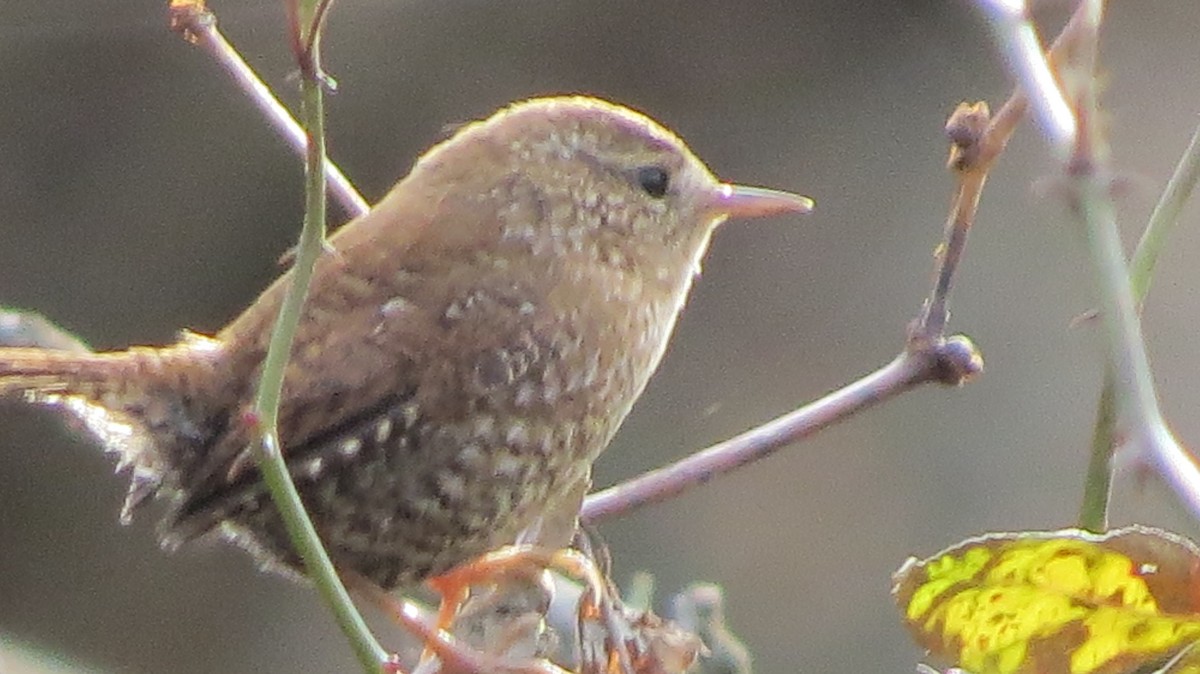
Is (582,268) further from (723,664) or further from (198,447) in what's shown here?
(723,664)

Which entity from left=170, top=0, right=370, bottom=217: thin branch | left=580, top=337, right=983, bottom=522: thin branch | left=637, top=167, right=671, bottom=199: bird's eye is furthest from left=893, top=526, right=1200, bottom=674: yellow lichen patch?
left=637, top=167, right=671, bottom=199: bird's eye

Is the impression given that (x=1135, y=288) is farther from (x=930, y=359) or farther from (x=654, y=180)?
(x=654, y=180)

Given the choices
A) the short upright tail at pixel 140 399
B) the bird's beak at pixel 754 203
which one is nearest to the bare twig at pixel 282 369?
the short upright tail at pixel 140 399

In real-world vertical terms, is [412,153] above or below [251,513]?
below

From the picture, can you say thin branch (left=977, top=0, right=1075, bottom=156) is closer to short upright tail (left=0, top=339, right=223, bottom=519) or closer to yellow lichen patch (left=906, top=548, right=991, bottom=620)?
yellow lichen patch (left=906, top=548, right=991, bottom=620)

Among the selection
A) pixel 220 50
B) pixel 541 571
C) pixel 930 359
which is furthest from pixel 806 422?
pixel 220 50

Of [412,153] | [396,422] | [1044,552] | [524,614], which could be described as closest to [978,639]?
[1044,552]
